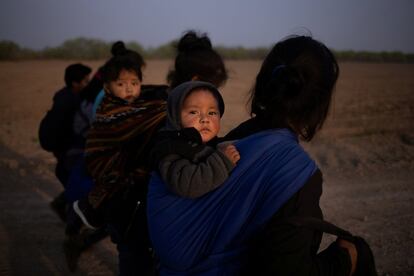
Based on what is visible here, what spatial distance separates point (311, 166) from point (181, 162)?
1.58 feet

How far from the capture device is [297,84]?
4.74 feet

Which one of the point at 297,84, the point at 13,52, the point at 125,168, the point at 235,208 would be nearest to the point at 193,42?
the point at 125,168

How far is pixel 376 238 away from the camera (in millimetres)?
4535

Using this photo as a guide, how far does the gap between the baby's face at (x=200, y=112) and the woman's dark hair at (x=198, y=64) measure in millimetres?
657

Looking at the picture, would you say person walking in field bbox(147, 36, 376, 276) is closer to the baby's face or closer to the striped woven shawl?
the baby's face

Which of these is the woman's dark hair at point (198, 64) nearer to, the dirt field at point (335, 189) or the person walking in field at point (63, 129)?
the person walking in field at point (63, 129)

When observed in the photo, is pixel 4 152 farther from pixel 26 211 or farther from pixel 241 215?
pixel 241 215

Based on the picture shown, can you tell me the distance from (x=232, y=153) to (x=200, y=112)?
0.51m

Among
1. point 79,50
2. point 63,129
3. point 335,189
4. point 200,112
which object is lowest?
point 335,189

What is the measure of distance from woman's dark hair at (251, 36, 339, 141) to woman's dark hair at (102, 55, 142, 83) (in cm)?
164

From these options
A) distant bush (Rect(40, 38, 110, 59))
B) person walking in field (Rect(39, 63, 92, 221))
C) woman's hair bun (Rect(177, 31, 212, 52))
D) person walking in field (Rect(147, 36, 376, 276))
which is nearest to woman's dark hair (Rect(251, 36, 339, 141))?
person walking in field (Rect(147, 36, 376, 276))

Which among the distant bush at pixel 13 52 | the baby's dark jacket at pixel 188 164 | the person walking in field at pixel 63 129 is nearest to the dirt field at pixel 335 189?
the person walking in field at pixel 63 129

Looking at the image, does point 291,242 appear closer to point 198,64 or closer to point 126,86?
point 198,64

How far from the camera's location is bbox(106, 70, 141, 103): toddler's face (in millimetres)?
2973
